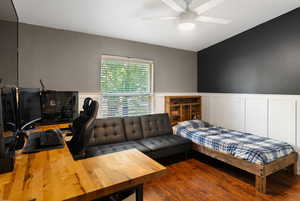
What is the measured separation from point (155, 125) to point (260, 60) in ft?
8.24

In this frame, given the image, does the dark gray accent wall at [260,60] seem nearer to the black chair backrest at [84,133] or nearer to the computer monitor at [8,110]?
the black chair backrest at [84,133]

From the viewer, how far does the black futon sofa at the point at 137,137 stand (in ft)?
9.04

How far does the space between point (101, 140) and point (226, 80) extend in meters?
3.15

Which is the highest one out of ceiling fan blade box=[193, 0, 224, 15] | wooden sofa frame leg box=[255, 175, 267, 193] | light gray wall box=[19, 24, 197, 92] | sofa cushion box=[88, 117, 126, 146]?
ceiling fan blade box=[193, 0, 224, 15]

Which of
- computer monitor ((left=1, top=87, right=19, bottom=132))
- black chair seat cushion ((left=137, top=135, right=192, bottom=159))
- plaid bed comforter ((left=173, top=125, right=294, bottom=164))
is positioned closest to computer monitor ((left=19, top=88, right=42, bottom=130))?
computer monitor ((left=1, top=87, right=19, bottom=132))

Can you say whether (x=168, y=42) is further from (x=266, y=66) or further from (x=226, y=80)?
(x=266, y=66)

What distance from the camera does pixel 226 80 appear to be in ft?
13.0

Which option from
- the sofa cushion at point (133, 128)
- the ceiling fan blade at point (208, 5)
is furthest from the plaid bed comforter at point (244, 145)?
the ceiling fan blade at point (208, 5)

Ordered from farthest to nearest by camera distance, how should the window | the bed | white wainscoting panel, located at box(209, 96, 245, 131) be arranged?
white wainscoting panel, located at box(209, 96, 245, 131) < the window < the bed

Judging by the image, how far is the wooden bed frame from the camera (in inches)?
→ 86.8

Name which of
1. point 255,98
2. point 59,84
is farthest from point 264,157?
point 59,84

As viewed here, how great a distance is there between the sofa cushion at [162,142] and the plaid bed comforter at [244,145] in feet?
0.96

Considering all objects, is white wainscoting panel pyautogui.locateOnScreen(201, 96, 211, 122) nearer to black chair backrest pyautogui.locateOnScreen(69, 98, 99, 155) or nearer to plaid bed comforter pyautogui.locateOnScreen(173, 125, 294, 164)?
plaid bed comforter pyautogui.locateOnScreen(173, 125, 294, 164)

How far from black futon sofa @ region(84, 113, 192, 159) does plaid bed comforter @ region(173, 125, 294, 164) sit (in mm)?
313
